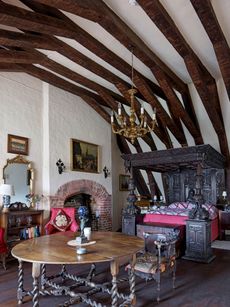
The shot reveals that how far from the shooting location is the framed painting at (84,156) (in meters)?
7.52

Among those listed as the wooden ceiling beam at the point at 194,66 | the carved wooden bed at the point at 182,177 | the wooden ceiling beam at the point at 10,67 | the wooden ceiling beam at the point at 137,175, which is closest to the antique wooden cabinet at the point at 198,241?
the carved wooden bed at the point at 182,177

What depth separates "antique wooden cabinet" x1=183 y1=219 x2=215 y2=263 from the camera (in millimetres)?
5219

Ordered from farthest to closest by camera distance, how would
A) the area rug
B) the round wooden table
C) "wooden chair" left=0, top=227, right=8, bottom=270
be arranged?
1. the area rug
2. "wooden chair" left=0, top=227, right=8, bottom=270
3. the round wooden table

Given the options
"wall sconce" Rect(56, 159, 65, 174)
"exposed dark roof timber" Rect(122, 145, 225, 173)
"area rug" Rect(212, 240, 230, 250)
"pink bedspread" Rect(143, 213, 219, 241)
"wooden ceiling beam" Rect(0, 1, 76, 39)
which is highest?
"wooden ceiling beam" Rect(0, 1, 76, 39)

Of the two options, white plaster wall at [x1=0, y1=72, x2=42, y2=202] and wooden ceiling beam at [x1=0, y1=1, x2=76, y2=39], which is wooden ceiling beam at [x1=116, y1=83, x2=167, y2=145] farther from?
wooden ceiling beam at [x1=0, y1=1, x2=76, y2=39]

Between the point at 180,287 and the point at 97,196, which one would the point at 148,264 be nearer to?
the point at 180,287

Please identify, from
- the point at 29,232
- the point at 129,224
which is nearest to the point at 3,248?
the point at 29,232

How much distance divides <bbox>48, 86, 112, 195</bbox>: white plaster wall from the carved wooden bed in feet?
5.48

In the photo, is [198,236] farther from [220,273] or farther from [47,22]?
[47,22]

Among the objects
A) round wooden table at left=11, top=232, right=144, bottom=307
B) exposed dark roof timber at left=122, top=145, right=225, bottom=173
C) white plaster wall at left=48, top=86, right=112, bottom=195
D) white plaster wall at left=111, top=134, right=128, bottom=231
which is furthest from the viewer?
white plaster wall at left=111, top=134, right=128, bottom=231

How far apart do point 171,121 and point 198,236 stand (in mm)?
3221

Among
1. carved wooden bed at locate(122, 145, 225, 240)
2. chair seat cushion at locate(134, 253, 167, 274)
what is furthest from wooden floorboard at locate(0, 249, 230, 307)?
carved wooden bed at locate(122, 145, 225, 240)

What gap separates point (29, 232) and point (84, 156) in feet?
9.17

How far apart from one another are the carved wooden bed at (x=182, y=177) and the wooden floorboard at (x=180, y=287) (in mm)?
1347
